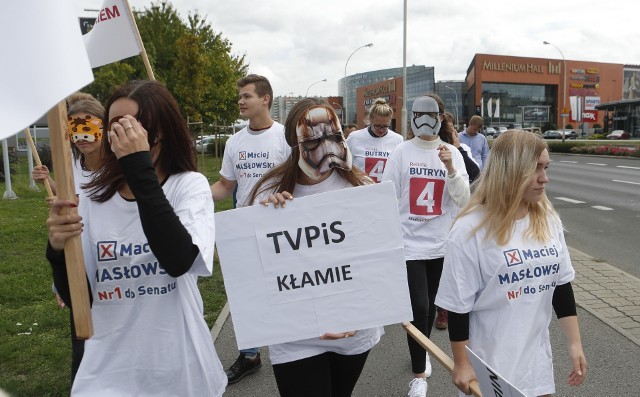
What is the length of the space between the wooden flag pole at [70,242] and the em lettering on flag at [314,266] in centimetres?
72

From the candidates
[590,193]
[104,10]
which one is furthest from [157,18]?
[104,10]

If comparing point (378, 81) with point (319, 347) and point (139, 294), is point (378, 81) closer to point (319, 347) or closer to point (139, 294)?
point (319, 347)

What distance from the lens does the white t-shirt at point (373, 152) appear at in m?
6.34

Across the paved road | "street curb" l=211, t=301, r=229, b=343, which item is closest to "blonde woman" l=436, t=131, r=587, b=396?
"street curb" l=211, t=301, r=229, b=343

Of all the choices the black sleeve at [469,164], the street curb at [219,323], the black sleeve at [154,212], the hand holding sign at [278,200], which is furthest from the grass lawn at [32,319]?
the black sleeve at [469,164]

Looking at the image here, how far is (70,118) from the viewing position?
3.26 metres

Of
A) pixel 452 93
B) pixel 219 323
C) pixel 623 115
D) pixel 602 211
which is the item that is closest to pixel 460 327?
pixel 219 323

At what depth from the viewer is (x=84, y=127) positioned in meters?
3.24

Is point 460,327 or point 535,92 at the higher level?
point 535,92

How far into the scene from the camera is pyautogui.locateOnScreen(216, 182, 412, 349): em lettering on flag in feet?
7.73

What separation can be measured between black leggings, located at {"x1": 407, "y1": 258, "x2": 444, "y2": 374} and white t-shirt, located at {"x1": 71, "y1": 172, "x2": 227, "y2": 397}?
226 centimetres

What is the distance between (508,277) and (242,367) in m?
2.59

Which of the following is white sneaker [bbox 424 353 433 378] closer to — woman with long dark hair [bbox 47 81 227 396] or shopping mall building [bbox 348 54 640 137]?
woman with long dark hair [bbox 47 81 227 396]

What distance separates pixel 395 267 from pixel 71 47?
156cm
